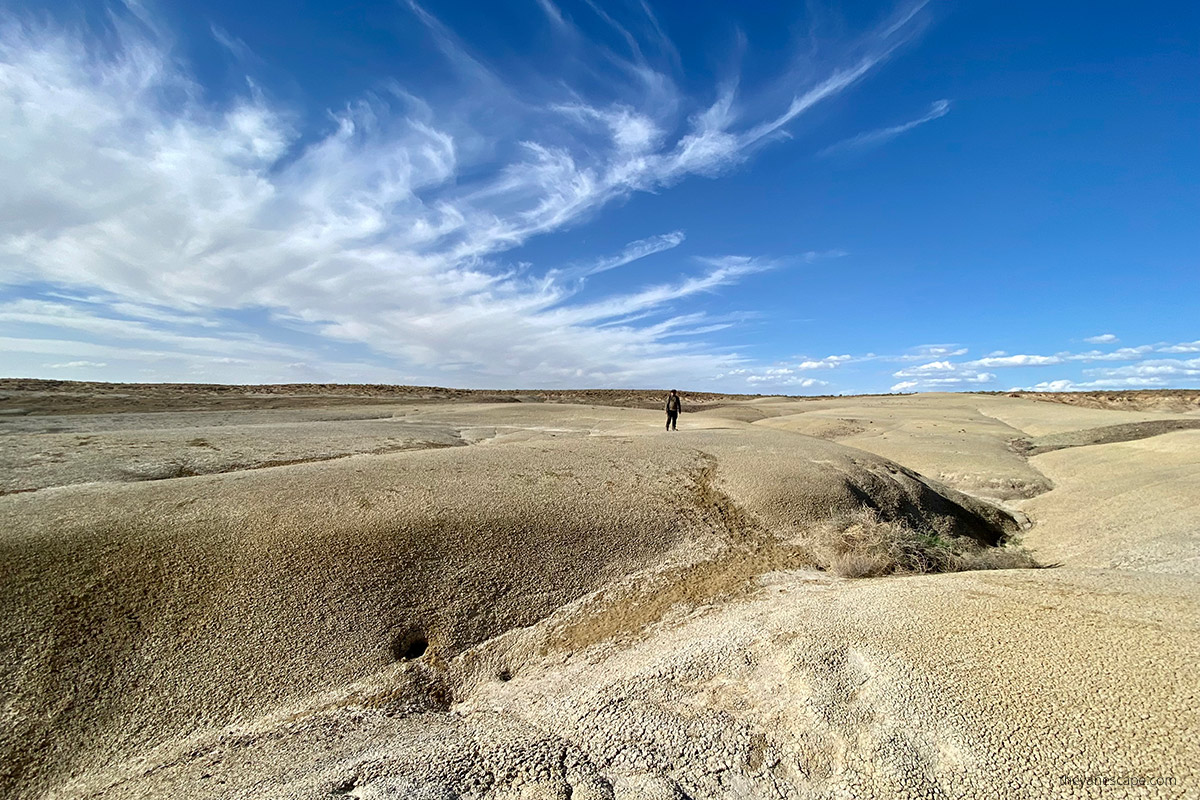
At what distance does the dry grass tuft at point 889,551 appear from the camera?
23.7ft

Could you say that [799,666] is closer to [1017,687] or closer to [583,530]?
[1017,687]

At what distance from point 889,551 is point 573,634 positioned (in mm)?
4435

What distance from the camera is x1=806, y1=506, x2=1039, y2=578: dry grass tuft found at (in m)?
7.23

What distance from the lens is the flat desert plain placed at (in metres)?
3.20

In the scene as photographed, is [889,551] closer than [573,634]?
No

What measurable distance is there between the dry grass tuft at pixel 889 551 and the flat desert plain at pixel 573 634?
2.4 inches

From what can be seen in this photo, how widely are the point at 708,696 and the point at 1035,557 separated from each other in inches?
299

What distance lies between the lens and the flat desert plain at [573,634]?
10.5ft

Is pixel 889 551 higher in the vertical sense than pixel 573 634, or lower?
higher

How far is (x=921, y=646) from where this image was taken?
4020mm

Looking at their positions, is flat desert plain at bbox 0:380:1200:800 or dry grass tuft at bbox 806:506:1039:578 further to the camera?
dry grass tuft at bbox 806:506:1039:578

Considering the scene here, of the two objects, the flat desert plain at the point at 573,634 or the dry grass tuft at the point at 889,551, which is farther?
the dry grass tuft at the point at 889,551

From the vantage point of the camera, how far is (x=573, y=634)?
5633mm

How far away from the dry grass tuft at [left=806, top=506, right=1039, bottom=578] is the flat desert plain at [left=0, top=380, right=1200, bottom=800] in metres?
0.06
